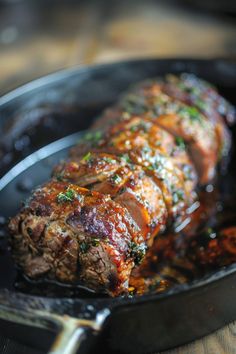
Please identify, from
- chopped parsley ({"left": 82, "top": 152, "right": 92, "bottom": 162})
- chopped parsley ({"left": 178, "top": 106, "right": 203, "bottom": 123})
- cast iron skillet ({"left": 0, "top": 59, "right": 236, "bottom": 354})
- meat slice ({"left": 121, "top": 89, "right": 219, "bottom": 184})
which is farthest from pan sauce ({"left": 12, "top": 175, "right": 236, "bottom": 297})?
chopped parsley ({"left": 82, "top": 152, "right": 92, "bottom": 162})

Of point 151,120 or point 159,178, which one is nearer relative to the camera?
point 159,178

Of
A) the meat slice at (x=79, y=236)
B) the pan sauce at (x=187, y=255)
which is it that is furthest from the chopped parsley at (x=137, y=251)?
the pan sauce at (x=187, y=255)

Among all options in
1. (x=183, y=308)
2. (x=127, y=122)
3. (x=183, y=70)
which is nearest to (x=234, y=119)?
(x=183, y=70)

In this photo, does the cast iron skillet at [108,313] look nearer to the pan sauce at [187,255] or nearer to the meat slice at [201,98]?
the pan sauce at [187,255]

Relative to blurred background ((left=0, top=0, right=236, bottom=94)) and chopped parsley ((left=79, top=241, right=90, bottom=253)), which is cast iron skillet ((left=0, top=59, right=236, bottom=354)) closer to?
chopped parsley ((left=79, top=241, right=90, bottom=253))

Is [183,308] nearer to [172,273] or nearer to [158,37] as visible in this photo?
[172,273]

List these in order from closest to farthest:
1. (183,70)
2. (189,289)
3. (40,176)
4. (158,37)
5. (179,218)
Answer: (189,289), (179,218), (40,176), (183,70), (158,37)
